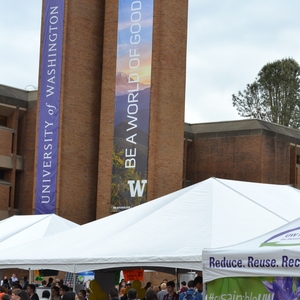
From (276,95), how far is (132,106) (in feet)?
104

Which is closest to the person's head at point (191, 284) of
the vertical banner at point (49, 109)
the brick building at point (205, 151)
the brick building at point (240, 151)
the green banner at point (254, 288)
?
the green banner at point (254, 288)

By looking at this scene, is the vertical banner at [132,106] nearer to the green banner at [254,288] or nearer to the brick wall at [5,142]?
the brick wall at [5,142]

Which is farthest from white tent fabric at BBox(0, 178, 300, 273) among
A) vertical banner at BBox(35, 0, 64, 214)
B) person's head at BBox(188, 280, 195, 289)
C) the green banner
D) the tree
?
the tree

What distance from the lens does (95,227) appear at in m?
15.9

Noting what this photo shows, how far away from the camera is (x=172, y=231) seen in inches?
538

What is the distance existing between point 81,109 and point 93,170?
345 centimetres

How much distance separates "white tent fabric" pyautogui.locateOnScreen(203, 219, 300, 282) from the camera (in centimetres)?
952

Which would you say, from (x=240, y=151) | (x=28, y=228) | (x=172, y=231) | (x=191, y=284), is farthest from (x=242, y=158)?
(x=172, y=231)

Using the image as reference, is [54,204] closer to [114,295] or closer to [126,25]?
[126,25]

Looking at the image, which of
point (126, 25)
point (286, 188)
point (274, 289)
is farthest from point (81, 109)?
point (274, 289)

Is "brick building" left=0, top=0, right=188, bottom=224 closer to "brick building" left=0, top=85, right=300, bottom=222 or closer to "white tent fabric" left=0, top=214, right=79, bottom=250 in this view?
"brick building" left=0, top=85, right=300, bottom=222

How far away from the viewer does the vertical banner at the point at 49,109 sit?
3862cm

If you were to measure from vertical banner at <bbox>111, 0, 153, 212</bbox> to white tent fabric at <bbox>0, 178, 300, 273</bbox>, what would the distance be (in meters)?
21.0

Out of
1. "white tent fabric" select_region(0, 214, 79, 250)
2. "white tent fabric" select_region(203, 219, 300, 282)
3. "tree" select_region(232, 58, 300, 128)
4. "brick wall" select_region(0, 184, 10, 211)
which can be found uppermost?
"tree" select_region(232, 58, 300, 128)
